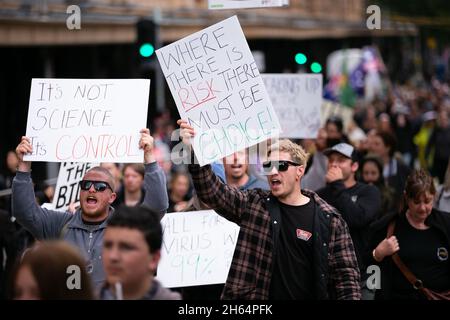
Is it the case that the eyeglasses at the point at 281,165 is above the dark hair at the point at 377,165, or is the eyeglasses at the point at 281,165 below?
below

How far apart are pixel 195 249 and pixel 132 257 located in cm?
338

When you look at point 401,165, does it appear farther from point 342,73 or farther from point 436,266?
point 342,73

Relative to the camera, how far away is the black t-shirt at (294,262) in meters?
5.66

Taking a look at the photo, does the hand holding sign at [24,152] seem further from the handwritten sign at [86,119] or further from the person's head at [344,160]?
the person's head at [344,160]

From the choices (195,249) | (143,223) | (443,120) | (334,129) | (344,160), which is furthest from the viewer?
(443,120)

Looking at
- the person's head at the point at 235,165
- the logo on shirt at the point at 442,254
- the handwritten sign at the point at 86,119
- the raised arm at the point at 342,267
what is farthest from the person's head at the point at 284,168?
the person's head at the point at 235,165

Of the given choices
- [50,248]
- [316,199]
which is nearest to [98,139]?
[316,199]

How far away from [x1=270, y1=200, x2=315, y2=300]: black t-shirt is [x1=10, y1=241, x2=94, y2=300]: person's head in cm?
189

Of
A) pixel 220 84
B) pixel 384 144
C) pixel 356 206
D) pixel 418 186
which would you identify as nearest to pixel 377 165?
pixel 384 144

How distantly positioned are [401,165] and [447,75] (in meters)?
37.1

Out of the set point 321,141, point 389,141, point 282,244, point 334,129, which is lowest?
point 282,244

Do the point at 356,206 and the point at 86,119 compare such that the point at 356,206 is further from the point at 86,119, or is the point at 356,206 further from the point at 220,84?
the point at 86,119

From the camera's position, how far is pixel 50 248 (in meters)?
3.80

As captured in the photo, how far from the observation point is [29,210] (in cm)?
632
